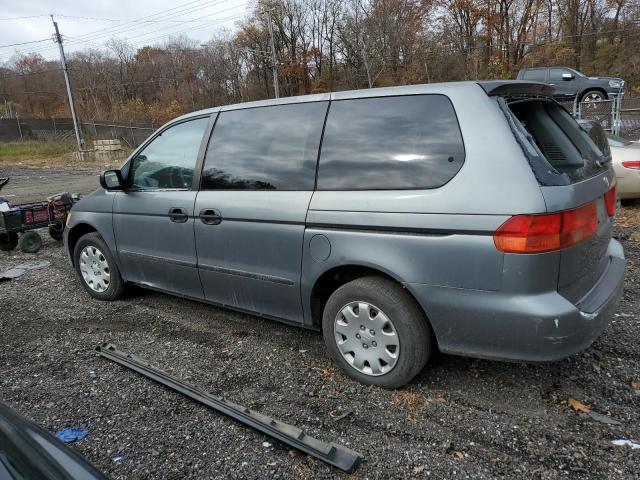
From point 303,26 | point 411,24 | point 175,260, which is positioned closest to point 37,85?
point 303,26

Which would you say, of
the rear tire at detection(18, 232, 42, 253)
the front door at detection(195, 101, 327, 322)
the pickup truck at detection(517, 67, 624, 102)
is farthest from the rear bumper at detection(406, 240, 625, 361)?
the pickup truck at detection(517, 67, 624, 102)

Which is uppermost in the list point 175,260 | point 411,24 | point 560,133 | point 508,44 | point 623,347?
point 411,24

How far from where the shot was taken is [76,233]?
16.7ft

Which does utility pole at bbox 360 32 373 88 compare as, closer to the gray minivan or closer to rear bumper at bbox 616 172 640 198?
rear bumper at bbox 616 172 640 198

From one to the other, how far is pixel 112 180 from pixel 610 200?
3.91 metres

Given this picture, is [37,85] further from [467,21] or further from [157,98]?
[467,21]

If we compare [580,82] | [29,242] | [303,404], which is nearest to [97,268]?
[303,404]

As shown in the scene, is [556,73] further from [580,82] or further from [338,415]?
[338,415]

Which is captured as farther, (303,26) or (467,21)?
(303,26)

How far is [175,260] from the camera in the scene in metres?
4.03

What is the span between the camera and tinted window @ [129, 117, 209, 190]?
3943 millimetres

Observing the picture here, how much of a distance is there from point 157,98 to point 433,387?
67.2 metres

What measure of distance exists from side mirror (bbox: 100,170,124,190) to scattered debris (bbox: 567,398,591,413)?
3828 millimetres

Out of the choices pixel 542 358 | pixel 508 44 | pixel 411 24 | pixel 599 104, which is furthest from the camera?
pixel 411 24
